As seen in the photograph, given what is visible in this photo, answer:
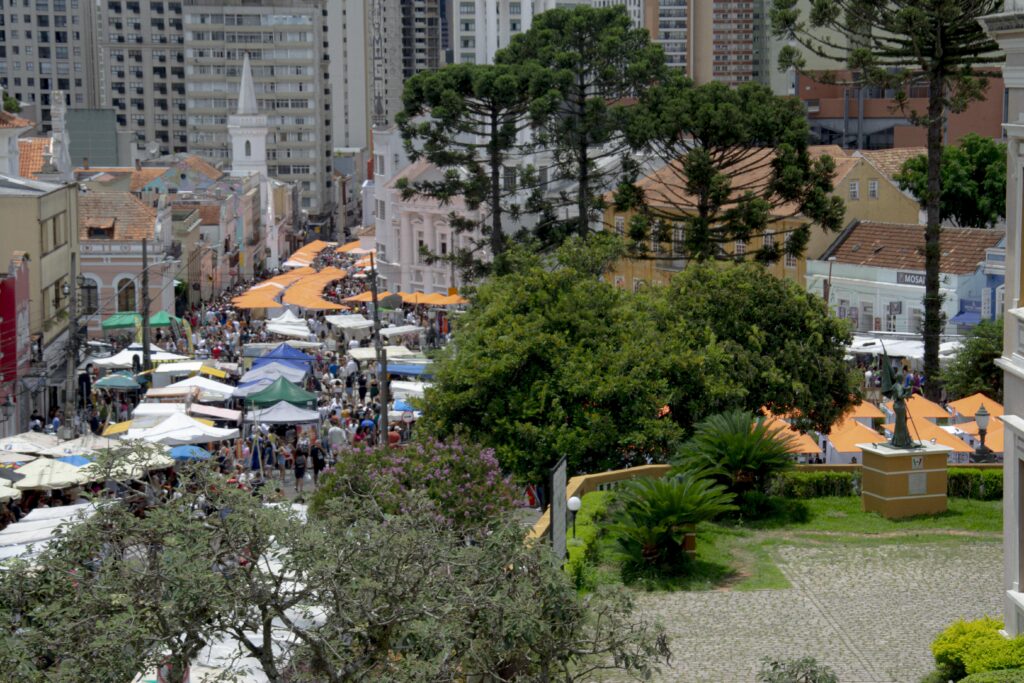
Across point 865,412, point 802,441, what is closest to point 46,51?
point 865,412

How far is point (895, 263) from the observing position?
5525cm

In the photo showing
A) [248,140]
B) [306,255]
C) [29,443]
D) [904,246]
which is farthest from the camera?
[248,140]

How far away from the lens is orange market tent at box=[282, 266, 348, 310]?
65.1m

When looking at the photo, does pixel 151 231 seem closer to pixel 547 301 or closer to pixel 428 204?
pixel 428 204

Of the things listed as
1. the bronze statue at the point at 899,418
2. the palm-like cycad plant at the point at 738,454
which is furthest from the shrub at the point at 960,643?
the palm-like cycad plant at the point at 738,454

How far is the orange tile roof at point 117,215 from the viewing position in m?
68.2

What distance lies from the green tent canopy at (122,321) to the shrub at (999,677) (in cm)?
4661

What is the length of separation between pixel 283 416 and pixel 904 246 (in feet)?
80.5

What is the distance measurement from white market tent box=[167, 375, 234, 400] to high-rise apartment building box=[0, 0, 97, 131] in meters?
133

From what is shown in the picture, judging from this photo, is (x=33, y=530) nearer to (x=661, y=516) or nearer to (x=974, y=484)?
(x=661, y=516)

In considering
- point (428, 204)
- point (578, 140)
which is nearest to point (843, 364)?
point (578, 140)

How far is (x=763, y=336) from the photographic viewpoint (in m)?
31.5

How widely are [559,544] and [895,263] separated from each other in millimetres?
37651

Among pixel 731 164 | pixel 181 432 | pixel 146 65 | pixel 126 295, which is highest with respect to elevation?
pixel 146 65
